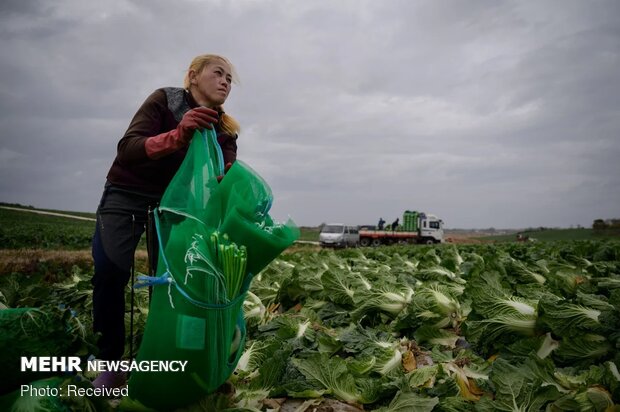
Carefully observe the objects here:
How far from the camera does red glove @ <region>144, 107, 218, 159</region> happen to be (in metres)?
1.87

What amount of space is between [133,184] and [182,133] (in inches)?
24.0

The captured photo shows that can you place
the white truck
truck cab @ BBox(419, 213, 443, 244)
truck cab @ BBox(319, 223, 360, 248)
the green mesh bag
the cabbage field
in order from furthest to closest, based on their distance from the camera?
1. truck cab @ BBox(419, 213, 443, 244)
2. the white truck
3. truck cab @ BBox(319, 223, 360, 248)
4. the cabbage field
5. the green mesh bag

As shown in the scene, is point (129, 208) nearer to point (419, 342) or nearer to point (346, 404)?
point (346, 404)

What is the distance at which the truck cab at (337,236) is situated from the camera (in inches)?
987

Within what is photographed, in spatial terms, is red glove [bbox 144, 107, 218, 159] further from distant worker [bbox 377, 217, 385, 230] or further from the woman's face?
distant worker [bbox 377, 217, 385, 230]

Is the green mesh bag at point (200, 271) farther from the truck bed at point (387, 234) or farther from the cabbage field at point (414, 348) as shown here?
the truck bed at point (387, 234)

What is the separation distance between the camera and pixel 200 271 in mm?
1617

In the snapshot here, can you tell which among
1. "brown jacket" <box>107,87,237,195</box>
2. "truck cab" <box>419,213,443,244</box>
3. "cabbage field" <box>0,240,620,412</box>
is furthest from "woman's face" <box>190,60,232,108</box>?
"truck cab" <box>419,213,443,244</box>

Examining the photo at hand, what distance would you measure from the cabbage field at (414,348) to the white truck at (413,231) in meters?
25.2

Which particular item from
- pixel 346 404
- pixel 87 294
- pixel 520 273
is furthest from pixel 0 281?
pixel 520 273

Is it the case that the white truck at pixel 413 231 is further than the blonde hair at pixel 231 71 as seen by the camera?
Yes

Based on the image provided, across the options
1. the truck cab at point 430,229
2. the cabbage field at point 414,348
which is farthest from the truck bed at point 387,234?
the cabbage field at point 414,348

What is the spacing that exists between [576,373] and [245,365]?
1905 mm

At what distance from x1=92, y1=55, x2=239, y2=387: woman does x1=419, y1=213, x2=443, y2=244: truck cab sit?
29.0 meters
